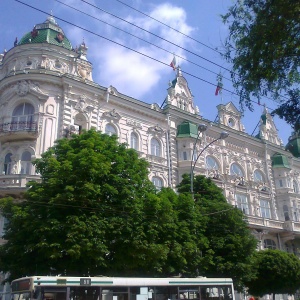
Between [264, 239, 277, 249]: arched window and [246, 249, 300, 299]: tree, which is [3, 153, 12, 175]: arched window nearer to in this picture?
[246, 249, 300, 299]: tree

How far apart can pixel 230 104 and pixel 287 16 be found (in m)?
34.8

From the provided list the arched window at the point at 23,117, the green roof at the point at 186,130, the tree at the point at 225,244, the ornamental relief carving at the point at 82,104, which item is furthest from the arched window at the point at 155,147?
the arched window at the point at 23,117

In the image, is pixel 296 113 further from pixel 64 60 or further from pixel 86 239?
pixel 64 60

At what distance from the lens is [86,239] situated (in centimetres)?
1877

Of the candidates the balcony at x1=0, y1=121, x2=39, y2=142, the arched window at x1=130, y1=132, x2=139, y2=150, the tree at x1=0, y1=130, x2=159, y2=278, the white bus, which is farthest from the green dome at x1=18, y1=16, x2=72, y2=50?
the white bus

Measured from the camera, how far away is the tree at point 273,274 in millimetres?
33500

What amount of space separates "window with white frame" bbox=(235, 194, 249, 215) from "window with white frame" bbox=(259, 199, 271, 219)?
2.31m

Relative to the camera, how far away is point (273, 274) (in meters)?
33.4

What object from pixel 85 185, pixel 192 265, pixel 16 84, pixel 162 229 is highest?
pixel 16 84

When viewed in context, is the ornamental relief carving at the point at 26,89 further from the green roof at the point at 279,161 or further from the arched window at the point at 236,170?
the green roof at the point at 279,161

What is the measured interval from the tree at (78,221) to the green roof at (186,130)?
56.1 ft

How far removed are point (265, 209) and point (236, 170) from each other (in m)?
5.44

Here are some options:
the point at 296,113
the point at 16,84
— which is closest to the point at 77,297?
the point at 296,113

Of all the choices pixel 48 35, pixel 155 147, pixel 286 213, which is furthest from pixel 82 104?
pixel 286 213
